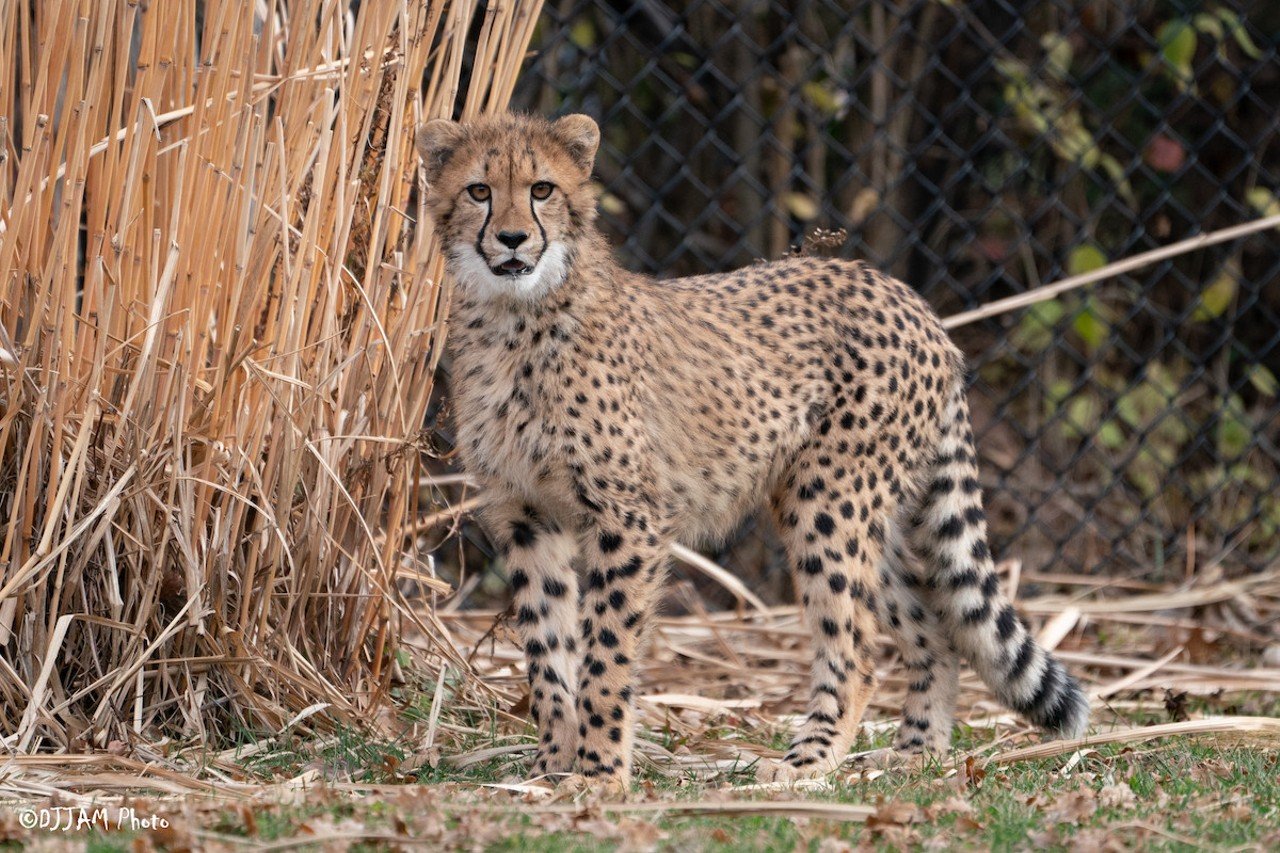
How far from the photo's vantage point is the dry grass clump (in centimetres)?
328

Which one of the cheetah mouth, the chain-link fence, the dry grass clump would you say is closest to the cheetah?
the cheetah mouth

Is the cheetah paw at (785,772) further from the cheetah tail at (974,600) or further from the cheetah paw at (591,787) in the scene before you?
the cheetah tail at (974,600)

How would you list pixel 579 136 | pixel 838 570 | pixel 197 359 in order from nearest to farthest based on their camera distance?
pixel 197 359 → pixel 579 136 → pixel 838 570

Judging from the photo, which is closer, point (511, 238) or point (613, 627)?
point (511, 238)

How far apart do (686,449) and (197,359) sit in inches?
41.9

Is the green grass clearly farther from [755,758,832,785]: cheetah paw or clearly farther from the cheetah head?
the cheetah head

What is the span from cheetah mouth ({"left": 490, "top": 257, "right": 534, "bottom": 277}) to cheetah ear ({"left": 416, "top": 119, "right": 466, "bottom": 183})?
0.90 ft

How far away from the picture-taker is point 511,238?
3309mm

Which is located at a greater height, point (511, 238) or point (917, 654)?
point (511, 238)

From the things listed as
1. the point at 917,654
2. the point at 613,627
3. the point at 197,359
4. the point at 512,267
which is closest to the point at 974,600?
the point at 917,654

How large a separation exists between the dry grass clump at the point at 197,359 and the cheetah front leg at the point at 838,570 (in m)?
0.89

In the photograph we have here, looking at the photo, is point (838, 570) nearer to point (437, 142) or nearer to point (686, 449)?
point (686, 449)

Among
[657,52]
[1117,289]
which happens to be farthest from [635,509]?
[1117,289]

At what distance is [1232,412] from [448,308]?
11.8 ft
